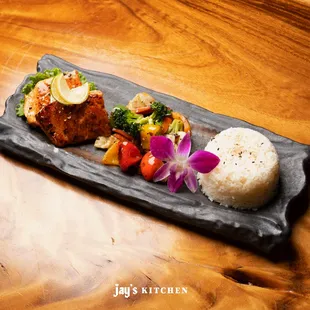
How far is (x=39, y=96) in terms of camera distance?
3893 millimetres

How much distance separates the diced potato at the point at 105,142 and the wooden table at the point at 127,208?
329 mm

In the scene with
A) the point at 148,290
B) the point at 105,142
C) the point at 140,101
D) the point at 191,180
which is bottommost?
the point at 148,290

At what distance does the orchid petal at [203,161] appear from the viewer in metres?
3.39

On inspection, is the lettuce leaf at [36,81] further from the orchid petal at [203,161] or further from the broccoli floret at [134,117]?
the orchid petal at [203,161]

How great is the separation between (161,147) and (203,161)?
27 cm

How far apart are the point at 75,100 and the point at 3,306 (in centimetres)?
140

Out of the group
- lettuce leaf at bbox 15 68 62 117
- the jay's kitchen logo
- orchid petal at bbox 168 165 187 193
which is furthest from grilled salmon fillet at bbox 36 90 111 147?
the jay's kitchen logo

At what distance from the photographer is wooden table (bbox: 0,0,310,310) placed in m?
3.16

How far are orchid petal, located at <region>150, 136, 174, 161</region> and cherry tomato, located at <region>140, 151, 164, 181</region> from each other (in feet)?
0.30

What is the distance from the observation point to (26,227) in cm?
351

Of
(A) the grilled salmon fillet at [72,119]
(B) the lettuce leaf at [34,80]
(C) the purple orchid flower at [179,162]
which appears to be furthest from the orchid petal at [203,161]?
(B) the lettuce leaf at [34,80]

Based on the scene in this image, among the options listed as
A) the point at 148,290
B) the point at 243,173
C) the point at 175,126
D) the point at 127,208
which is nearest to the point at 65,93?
the point at 175,126

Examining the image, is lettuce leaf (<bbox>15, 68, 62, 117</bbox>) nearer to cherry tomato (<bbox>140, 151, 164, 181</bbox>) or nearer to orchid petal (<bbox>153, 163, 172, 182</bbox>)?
cherry tomato (<bbox>140, 151, 164, 181</bbox>)

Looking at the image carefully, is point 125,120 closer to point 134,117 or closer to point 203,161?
point 134,117
